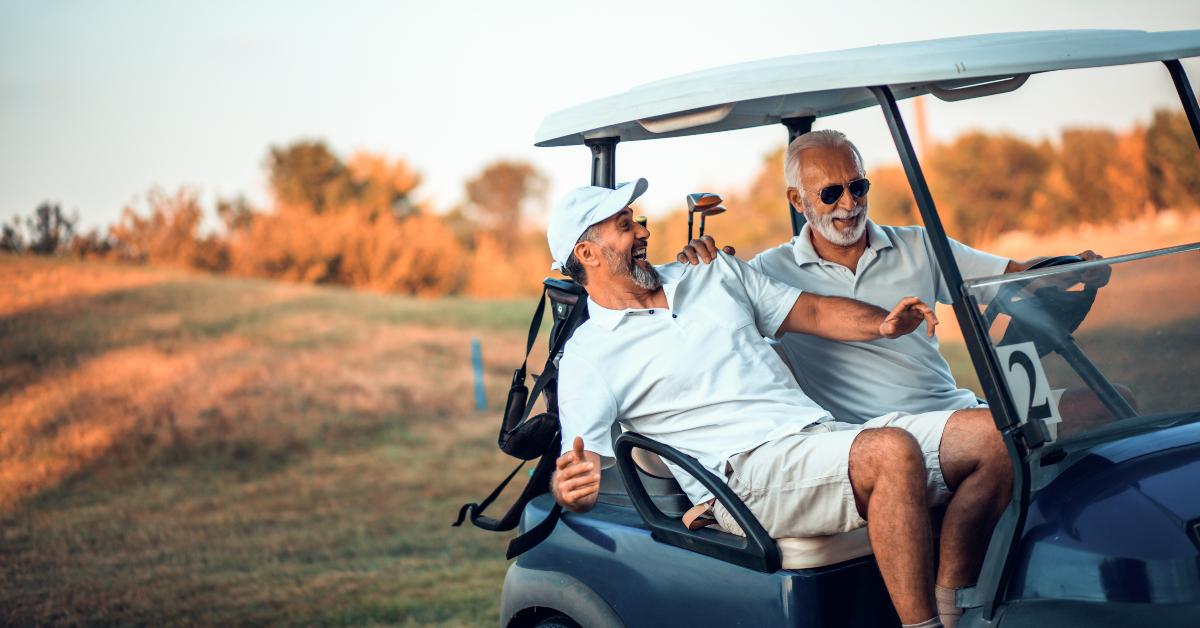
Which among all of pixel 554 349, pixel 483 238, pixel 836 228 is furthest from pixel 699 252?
pixel 483 238

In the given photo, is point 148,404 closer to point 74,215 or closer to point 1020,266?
point 74,215

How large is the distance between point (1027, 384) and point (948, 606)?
0.46m

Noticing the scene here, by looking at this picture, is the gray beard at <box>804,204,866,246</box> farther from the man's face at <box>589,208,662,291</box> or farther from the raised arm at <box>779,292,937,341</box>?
the man's face at <box>589,208,662,291</box>

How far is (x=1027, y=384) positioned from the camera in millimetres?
2314

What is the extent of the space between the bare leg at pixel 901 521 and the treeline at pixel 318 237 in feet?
46.1

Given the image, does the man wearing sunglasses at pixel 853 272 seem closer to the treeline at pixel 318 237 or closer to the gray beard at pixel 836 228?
the gray beard at pixel 836 228

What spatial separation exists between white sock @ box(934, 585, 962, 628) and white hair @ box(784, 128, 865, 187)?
1231 mm

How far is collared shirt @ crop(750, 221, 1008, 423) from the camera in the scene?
3.21 metres

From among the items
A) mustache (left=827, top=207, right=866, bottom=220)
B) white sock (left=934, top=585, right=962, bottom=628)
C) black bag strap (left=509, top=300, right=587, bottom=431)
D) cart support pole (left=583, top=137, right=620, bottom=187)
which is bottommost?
white sock (left=934, top=585, right=962, bottom=628)

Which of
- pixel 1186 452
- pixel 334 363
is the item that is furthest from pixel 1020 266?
pixel 334 363

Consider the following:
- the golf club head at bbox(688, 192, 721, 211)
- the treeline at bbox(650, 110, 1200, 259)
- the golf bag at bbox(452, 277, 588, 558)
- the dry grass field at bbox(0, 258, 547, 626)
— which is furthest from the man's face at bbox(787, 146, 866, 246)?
the treeline at bbox(650, 110, 1200, 259)

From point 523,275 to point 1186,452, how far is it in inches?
886

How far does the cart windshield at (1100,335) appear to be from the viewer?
2338 mm

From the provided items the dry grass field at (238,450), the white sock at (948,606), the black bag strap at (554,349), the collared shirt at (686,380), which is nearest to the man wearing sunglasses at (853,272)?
the collared shirt at (686,380)
